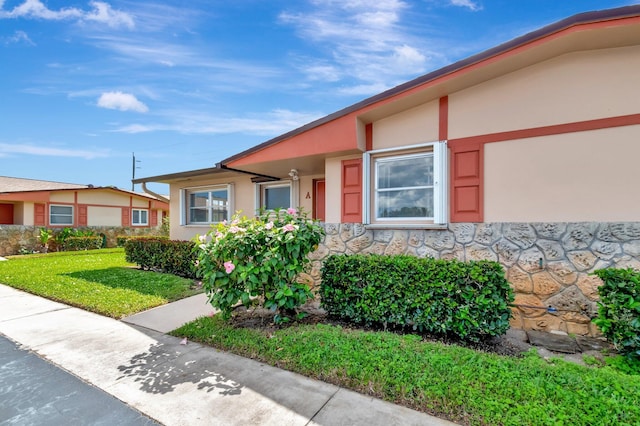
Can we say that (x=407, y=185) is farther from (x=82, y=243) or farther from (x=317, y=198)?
(x=82, y=243)

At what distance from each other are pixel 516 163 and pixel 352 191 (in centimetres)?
285

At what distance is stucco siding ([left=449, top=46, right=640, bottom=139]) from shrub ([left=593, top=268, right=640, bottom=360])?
94.0 inches

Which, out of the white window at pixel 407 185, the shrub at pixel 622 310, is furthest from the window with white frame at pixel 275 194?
the shrub at pixel 622 310

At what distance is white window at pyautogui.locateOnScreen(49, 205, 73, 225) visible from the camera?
16.8 meters

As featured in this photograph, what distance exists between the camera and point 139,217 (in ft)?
69.6

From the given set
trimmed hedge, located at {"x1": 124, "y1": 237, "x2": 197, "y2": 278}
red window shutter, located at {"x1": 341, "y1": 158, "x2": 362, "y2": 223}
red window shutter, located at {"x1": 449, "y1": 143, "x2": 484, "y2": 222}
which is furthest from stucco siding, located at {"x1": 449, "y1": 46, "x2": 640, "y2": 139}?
trimmed hedge, located at {"x1": 124, "y1": 237, "x2": 197, "y2": 278}

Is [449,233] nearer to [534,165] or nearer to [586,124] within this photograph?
[534,165]

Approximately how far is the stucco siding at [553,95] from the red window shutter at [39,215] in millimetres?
21400

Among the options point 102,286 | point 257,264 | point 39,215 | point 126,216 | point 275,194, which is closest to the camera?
point 257,264

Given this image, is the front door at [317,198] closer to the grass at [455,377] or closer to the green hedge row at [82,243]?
the grass at [455,377]

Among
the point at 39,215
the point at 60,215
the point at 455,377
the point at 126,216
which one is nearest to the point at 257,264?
the point at 455,377

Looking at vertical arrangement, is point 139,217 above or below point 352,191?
below

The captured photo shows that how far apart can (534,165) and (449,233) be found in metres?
1.65

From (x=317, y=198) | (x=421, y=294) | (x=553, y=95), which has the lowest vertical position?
(x=421, y=294)
